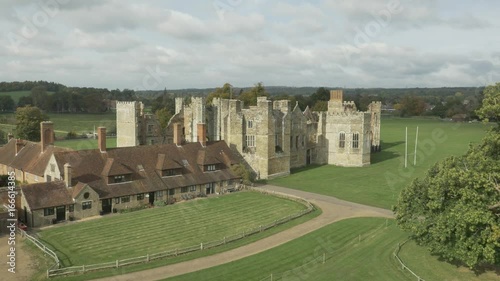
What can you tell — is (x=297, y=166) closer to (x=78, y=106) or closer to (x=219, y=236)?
(x=219, y=236)

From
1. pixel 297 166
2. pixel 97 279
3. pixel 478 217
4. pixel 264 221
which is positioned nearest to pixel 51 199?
pixel 97 279

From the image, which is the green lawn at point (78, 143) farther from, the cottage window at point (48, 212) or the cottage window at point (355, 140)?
the cottage window at point (48, 212)

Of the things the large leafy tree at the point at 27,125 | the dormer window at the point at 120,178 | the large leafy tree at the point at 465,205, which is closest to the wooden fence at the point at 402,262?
the large leafy tree at the point at 465,205

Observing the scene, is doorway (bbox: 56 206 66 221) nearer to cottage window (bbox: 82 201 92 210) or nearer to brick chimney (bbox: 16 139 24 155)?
cottage window (bbox: 82 201 92 210)

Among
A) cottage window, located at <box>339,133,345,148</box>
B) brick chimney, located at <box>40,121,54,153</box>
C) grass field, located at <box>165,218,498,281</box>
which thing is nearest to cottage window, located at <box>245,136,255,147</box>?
cottage window, located at <box>339,133,345,148</box>

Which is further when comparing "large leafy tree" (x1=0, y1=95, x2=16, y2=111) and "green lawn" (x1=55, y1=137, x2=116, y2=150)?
"large leafy tree" (x1=0, y1=95, x2=16, y2=111)

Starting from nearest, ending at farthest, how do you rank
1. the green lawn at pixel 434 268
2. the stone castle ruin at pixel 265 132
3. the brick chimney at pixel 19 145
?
the green lawn at pixel 434 268 → the brick chimney at pixel 19 145 → the stone castle ruin at pixel 265 132

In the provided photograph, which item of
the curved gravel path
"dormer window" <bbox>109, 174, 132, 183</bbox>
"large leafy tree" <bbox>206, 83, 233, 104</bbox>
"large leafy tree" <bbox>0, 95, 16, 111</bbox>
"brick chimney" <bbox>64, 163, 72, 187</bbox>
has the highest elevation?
"large leafy tree" <bbox>206, 83, 233, 104</bbox>
